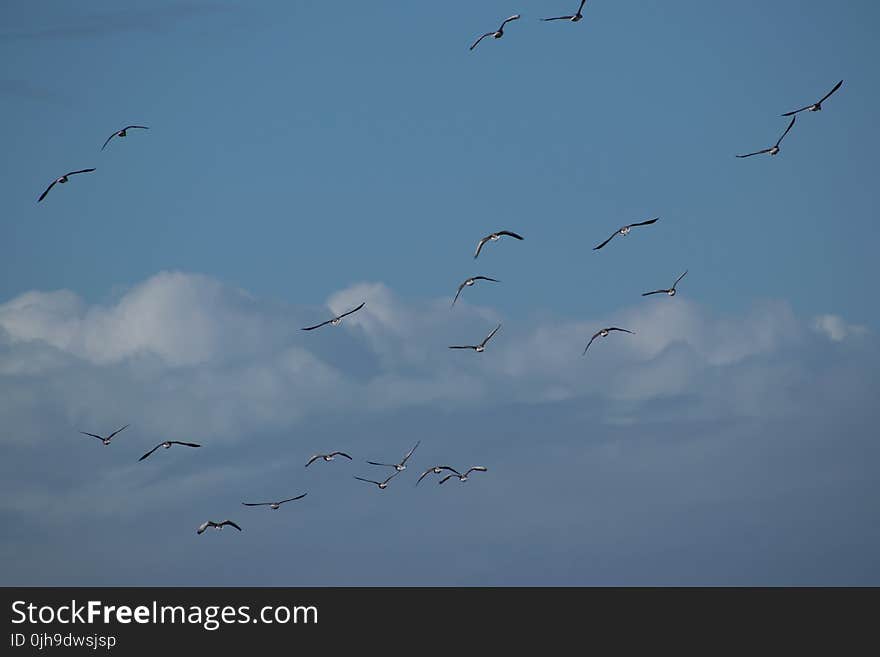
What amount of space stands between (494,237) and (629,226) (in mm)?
10803

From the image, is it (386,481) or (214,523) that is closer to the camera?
(214,523)

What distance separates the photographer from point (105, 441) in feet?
376

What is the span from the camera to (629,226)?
9188 cm
